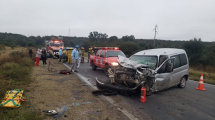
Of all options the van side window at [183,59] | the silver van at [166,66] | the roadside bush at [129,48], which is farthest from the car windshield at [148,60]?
the roadside bush at [129,48]

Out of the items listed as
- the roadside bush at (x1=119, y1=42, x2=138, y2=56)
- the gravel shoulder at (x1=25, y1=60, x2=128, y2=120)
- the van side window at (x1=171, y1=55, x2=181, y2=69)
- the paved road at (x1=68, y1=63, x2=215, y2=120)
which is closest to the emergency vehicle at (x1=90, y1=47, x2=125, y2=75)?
the van side window at (x1=171, y1=55, x2=181, y2=69)

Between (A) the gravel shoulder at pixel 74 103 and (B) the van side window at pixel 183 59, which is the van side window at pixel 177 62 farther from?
(A) the gravel shoulder at pixel 74 103

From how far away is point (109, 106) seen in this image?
4.68 meters

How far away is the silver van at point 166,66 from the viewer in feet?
19.4

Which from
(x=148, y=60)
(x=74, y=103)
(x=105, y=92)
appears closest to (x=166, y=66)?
(x=148, y=60)

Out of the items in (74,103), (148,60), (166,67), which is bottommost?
(74,103)

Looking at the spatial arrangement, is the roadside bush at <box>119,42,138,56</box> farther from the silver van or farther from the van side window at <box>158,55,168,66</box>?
the van side window at <box>158,55,168,66</box>

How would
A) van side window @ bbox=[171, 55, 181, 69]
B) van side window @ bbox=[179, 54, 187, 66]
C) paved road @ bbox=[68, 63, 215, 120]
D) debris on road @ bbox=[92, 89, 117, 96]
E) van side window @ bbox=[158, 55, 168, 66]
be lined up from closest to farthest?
paved road @ bbox=[68, 63, 215, 120] < debris on road @ bbox=[92, 89, 117, 96] < van side window @ bbox=[158, 55, 168, 66] < van side window @ bbox=[171, 55, 181, 69] < van side window @ bbox=[179, 54, 187, 66]

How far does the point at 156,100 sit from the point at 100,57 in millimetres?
6272

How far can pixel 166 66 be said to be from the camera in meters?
6.07

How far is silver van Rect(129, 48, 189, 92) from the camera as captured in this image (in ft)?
19.4

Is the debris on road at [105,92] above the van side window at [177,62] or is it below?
below

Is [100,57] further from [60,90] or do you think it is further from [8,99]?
[8,99]

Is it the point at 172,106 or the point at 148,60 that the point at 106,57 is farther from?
the point at 172,106
